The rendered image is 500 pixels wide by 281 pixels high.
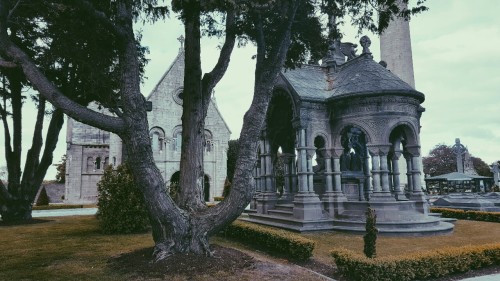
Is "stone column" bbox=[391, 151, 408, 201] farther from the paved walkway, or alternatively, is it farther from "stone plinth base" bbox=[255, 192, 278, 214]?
the paved walkway

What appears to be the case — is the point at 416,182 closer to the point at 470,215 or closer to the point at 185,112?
the point at 470,215

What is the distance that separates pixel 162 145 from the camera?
3616 cm

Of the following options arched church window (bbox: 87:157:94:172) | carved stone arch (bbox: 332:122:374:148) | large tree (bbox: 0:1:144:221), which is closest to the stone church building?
arched church window (bbox: 87:157:94:172)

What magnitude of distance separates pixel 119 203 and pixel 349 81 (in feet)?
38.6

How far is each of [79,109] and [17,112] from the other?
15105 mm

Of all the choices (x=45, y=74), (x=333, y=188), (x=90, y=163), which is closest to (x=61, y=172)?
(x=90, y=163)

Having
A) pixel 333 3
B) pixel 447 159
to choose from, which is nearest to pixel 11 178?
pixel 333 3

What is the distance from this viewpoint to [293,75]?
17.2 meters

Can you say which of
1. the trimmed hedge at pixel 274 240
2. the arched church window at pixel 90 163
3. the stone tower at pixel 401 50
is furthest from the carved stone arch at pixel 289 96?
the arched church window at pixel 90 163

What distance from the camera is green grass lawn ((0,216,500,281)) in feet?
25.6

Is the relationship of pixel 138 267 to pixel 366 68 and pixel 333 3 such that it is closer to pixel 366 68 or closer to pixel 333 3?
pixel 333 3

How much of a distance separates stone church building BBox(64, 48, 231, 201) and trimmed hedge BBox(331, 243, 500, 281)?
1128 inches

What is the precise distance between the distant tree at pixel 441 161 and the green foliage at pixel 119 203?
65.7 metres

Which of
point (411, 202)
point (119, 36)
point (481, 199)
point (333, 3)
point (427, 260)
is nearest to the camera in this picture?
point (427, 260)
